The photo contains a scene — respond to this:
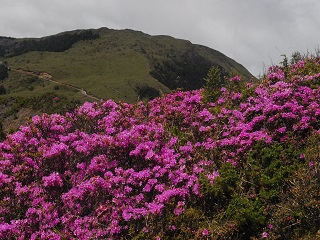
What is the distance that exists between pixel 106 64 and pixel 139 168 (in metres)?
123

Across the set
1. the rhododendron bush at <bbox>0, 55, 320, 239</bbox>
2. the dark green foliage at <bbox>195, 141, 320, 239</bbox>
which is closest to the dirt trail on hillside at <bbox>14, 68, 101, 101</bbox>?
the rhododendron bush at <bbox>0, 55, 320, 239</bbox>

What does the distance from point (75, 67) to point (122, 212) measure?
119m

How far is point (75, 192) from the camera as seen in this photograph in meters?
7.70

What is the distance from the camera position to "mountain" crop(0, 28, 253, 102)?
102438mm

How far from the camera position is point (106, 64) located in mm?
127375

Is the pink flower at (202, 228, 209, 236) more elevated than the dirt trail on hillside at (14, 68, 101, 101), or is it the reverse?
the dirt trail on hillside at (14, 68, 101, 101)

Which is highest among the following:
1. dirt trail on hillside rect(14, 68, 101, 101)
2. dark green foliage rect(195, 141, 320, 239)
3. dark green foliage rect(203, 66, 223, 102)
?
dirt trail on hillside rect(14, 68, 101, 101)

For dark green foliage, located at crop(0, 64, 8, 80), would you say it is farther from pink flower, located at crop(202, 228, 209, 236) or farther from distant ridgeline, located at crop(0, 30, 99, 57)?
pink flower, located at crop(202, 228, 209, 236)

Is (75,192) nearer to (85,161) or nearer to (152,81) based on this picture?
(85,161)

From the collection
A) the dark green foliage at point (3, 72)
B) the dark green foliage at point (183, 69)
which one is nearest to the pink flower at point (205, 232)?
the dark green foliage at point (183, 69)

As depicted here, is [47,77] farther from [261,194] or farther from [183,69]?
[261,194]

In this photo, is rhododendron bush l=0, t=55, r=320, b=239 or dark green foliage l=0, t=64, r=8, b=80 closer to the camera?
rhododendron bush l=0, t=55, r=320, b=239

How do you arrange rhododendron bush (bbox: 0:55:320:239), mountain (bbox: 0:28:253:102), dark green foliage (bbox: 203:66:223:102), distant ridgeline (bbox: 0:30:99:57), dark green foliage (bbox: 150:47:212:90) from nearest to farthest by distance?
rhododendron bush (bbox: 0:55:320:239) < dark green foliage (bbox: 203:66:223:102) < mountain (bbox: 0:28:253:102) < dark green foliage (bbox: 150:47:212:90) < distant ridgeline (bbox: 0:30:99:57)

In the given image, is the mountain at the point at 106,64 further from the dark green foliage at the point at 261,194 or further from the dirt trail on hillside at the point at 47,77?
the dark green foliage at the point at 261,194
